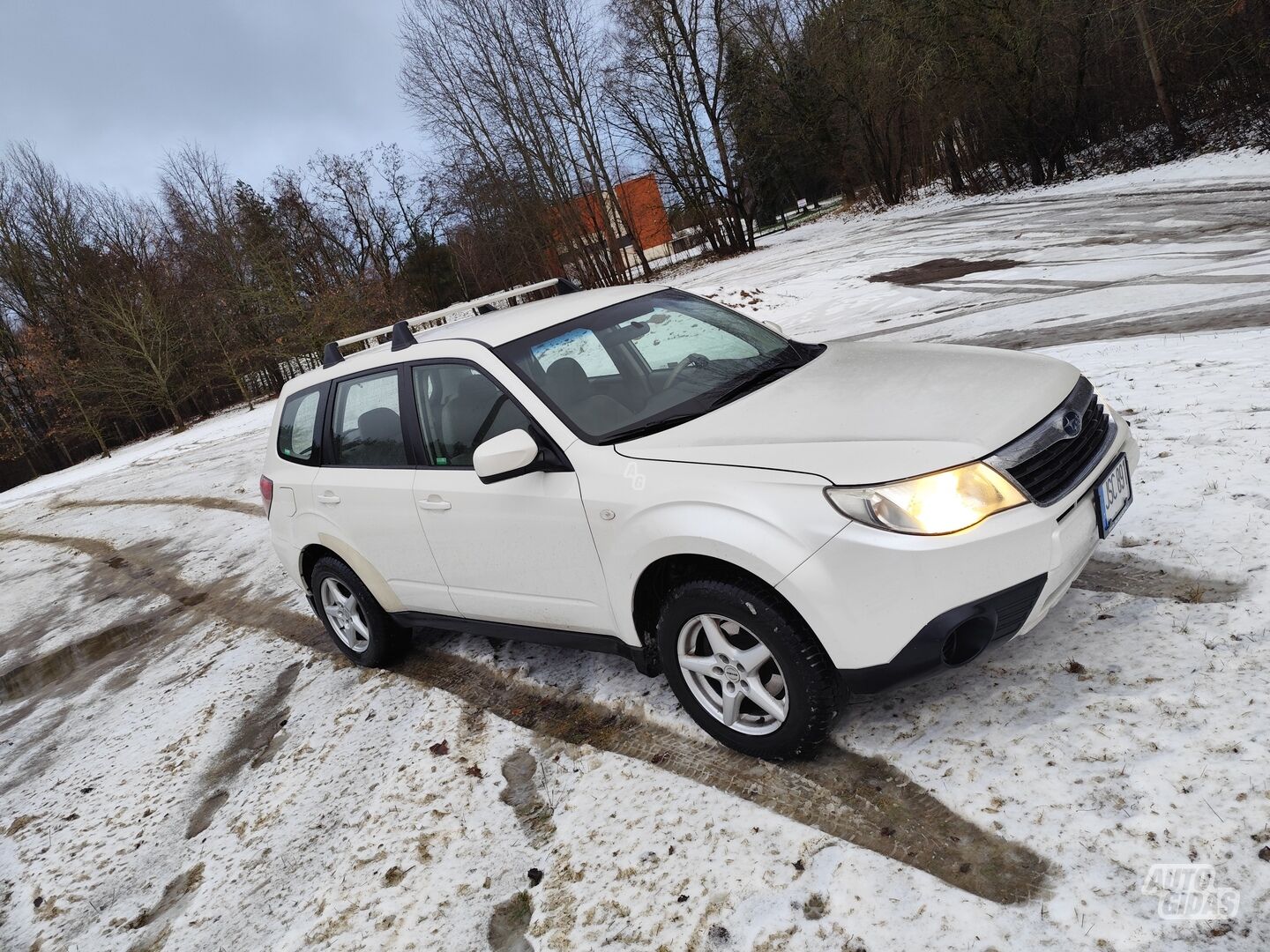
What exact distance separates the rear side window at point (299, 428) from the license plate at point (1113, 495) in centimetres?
396

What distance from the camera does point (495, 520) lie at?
11.7 ft

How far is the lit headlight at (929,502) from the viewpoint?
2.53m

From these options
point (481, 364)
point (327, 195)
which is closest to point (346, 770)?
point (481, 364)

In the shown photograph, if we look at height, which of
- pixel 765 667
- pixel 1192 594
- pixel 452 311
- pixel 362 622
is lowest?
pixel 1192 594

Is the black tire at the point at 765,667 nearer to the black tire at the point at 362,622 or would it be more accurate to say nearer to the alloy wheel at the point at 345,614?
the black tire at the point at 362,622

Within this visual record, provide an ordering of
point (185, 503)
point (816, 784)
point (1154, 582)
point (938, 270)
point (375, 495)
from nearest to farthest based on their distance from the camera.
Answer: point (816, 784)
point (1154, 582)
point (375, 495)
point (185, 503)
point (938, 270)

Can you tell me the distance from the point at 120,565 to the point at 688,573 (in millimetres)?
9792

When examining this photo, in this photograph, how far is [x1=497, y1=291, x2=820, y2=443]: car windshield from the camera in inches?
133

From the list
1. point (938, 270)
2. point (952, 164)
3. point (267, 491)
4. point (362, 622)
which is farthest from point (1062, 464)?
point (952, 164)

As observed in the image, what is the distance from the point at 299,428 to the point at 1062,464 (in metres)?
4.10

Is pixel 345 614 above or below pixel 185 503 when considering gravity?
below

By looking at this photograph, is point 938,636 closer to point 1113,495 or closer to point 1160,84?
point 1113,495

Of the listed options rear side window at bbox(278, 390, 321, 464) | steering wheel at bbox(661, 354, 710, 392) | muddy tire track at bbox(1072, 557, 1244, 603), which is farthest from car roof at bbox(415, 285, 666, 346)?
muddy tire track at bbox(1072, 557, 1244, 603)

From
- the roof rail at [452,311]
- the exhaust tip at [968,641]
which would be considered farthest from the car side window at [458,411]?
the exhaust tip at [968,641]
